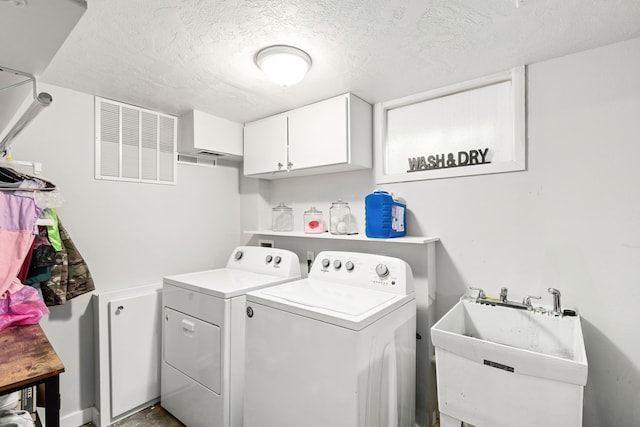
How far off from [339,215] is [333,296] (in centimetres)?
90

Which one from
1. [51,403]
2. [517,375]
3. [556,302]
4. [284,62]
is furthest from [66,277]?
[556,302]

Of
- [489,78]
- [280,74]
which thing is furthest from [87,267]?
[489,78]

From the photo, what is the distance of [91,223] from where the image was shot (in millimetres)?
2107

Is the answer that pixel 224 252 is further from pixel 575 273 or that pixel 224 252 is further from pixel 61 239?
pixel 575 273

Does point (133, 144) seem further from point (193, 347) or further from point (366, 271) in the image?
point (366, 271)

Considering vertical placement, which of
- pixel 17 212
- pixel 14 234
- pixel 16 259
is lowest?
pixel 16 259

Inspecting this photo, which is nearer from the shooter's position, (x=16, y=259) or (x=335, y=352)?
(x=335, y=352)

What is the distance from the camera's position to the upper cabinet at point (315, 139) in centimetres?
209

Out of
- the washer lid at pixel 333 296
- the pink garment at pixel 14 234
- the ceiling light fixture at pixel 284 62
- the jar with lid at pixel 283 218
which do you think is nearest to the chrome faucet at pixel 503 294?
the washer lid at pixel 333 296

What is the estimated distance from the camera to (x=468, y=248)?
6.30 ft

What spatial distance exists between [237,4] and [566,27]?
1436 millimetres

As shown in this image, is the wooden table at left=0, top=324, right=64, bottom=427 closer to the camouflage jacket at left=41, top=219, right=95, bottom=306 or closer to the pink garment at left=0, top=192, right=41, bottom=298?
the pink garment at left=0, top=192, right=41, bottom=298

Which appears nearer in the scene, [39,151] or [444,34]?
[444,34]

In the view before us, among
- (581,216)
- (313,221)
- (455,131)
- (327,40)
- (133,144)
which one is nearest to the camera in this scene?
(327,40)
